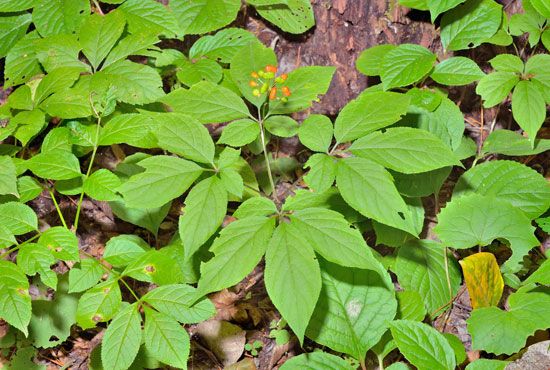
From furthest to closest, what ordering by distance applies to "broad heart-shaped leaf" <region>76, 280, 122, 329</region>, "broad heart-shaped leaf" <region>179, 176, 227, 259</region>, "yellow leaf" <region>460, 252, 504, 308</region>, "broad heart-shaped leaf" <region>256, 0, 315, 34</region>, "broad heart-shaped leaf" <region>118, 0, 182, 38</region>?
"broad heart-shaped leaf" <region>256, 0, 315, 34</region> → "broad heart-shaped leaf" <region>118, 0, 182, 38</region> → "yellow leaf" <region>460, 252, 504, 308</region> → "broad heart-shaped leaf" <region>76, 280, 122, 329</region> → "broad heart-shaped leaf" <region>179, 176, 227, 259</region>

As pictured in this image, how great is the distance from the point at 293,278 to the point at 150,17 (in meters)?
1.46

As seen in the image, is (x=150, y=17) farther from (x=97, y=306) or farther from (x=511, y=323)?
(x=511, y=323)

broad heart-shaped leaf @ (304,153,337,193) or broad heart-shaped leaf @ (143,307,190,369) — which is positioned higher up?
broad heart-shaped leaf @ (304,153,337,193)

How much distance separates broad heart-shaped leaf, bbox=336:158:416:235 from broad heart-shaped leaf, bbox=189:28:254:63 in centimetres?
103

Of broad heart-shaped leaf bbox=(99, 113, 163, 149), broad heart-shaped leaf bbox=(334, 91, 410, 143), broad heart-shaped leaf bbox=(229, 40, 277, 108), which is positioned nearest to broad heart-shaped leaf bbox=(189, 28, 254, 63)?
broad heart-shaped leaf bbox=(229, 40, 277, 108)

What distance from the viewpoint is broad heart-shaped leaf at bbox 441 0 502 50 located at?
7.72 ft

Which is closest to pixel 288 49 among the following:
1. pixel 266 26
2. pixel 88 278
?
pixel 266 26

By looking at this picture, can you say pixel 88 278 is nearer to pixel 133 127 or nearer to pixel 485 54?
pixel 133 127

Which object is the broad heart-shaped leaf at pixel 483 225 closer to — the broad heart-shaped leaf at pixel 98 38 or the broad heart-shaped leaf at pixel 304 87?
the broad heart-shaped leaf at pixel 304 87

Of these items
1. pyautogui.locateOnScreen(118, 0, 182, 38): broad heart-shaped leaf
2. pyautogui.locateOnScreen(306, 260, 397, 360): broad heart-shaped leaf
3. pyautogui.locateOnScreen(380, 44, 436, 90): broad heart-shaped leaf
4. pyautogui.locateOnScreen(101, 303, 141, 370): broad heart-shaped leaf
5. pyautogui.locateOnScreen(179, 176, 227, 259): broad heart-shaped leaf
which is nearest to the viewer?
pyautogui.locateOnScreen(179, 176, 227, 259): broad heart-shaped leaf

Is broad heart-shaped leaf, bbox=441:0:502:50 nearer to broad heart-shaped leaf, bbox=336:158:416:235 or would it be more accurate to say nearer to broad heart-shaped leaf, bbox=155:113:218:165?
broad heart-shaped leaf, bbox=336:158:416:235

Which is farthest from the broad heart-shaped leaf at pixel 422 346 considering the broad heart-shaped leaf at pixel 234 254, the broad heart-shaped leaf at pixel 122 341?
the broad heart-shaped leaf at pixel 122 341

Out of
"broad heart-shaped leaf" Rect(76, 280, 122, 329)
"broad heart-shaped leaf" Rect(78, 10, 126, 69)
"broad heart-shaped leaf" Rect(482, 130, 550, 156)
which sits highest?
"broad heart-shaped leaf" Rect(78, 10, 126, 69)

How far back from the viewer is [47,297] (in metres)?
2.53
